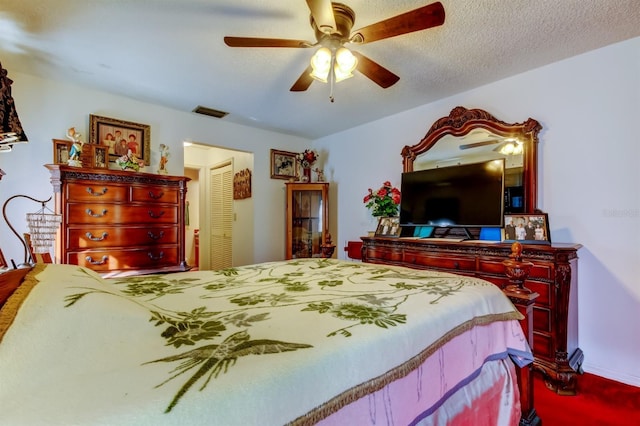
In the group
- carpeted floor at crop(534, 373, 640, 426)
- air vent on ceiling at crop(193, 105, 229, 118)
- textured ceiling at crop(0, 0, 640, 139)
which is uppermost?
textured ceiling at crop(0, 0, 640, 139)

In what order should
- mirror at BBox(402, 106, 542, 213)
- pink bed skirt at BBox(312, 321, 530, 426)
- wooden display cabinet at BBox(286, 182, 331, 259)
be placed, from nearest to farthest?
pink bed skirt at BBox(312, 321, 530, 426)
mirror at BBox(402, 106, 542, 213)
wooden display cabinet at BBox(286, 182, 331, 259)

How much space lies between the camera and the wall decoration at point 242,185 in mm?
4367


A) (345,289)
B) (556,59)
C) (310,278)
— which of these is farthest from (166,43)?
(556,59)

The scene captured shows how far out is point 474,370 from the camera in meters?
1.09

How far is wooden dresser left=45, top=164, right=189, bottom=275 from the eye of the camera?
2311mm

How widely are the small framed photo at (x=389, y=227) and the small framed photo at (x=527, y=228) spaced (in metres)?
1.07

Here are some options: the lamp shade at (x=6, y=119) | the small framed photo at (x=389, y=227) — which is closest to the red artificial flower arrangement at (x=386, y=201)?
the small framed photo at (x=389, y=227)

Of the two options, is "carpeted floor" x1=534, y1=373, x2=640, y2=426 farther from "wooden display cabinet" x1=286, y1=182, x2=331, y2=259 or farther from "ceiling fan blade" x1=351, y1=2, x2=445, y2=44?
"wooden display cabinet" x1=286, y1=182, x2=331, y2=259

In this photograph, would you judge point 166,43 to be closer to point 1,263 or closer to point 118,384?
point 1,263

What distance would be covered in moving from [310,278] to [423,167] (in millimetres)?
2349

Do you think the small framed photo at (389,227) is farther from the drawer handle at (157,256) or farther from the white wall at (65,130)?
the drawer handle at (157,256)

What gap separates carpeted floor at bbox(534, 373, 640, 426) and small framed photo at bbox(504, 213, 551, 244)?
102 centimetres

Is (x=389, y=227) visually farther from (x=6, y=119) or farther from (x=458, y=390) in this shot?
(x=6, y=119)

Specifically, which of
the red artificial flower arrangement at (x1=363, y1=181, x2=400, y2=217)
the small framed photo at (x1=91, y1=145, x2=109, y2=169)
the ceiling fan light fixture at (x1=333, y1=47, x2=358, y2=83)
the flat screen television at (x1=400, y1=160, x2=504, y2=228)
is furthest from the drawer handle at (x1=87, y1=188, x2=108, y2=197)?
the flat screen television at (x1=400, y1=160, x2=504, y2=228)
